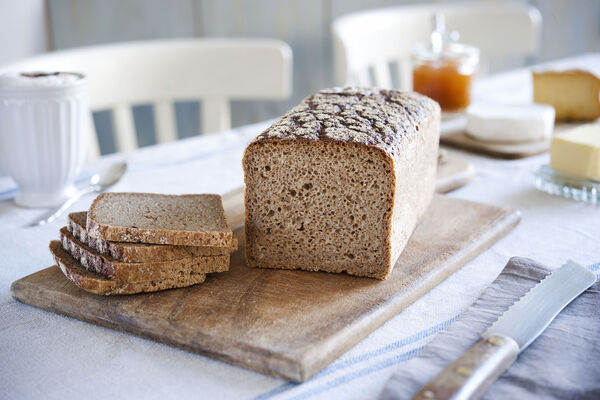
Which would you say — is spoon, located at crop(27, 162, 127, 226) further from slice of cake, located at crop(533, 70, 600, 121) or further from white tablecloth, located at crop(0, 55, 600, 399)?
slice of cake, located at crop(533, 70, 600, 121)

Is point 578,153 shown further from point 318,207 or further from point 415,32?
point 415,32

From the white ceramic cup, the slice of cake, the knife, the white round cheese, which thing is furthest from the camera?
the slice of cake

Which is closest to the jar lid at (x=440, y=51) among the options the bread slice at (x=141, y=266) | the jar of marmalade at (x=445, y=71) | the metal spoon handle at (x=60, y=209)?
the jar of marmalade at (x=445, y=71)

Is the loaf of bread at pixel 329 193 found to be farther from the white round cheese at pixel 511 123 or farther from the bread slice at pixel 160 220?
the white round cheese at pixel 511 123

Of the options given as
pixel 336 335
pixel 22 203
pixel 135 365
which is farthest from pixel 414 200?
pixel 22 203

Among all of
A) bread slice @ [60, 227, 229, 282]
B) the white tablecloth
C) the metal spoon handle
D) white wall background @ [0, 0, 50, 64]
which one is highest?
white wall background @ [0, 0, 50, 64]

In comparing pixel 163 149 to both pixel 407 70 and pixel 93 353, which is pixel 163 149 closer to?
pixel 93 353

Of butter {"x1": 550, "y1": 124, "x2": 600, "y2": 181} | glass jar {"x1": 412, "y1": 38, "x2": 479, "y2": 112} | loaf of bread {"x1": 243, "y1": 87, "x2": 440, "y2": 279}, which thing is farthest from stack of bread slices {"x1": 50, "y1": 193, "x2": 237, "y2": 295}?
glass jar {"x1": 412, "y1": 38, "x2": 479, "y2": 112}
